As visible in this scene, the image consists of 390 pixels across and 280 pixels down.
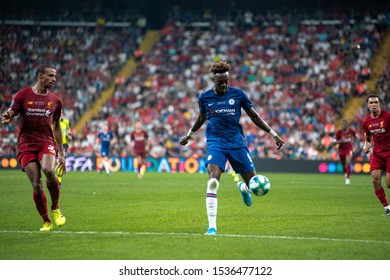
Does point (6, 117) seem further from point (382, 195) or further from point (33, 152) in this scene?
point (382, 195)

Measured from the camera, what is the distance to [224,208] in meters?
18.0

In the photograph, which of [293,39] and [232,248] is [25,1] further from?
[232,248]

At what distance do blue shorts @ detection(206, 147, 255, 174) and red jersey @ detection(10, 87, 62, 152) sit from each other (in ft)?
9.37

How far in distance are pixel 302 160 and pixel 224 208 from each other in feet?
73.1

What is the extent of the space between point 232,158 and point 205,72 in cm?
3542

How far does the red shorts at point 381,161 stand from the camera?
54.4ft

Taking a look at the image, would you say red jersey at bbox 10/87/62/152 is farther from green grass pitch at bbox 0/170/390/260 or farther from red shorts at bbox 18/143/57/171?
green grass pitch at bbox 0/170/390/260

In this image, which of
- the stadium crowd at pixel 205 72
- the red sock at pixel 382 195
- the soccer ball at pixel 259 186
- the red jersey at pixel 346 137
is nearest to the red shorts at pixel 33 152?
the soccer ball at pixel 259 186

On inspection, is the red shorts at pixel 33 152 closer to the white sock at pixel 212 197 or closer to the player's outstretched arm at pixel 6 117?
the player's outstretched arm at pixel 6 117

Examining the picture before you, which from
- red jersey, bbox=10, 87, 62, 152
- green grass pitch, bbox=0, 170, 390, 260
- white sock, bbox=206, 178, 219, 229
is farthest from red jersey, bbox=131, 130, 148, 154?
white sock, bbox=206, 178, 219, 229

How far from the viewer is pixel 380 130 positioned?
16719 mm

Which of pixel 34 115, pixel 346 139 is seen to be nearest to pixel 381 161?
pixel 34 115

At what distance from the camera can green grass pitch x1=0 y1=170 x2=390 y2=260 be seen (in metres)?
10.5

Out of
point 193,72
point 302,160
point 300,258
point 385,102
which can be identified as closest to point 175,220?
point 300,258
